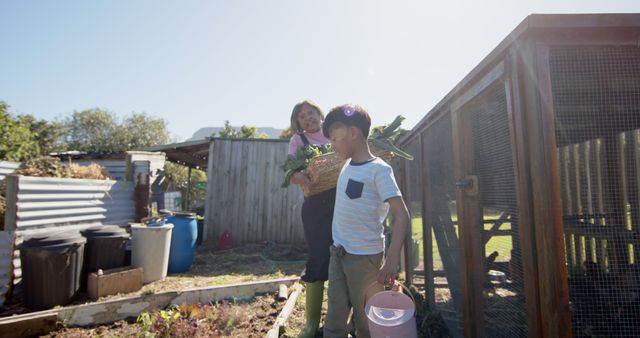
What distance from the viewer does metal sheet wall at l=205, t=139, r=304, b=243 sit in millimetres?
8367

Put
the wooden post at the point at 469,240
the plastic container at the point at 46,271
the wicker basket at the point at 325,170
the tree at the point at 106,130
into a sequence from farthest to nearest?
the tree at the point at 106,130, the plastic container at the point at 46,271, the wicker basket at the point at 325,170, the wooden post at the point at 469,240

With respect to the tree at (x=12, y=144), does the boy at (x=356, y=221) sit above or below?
below

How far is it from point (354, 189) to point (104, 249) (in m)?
3.93

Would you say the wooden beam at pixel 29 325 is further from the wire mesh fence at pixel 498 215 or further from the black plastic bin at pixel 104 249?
the wire mesh fence at pixel 498 215

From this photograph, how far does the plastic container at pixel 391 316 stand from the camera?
1.45 meters

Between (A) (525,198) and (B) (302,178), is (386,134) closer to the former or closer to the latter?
(B) (302,178)

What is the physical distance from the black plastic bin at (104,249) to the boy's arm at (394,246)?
4.08m

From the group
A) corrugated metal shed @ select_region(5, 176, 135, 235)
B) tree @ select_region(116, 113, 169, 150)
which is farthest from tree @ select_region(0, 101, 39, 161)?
tree @ select_region(116, 113, 169, 150)

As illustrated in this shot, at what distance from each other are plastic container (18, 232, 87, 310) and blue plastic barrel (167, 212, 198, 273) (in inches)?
69.2

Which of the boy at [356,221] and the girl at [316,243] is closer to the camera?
the boy at [356,221]

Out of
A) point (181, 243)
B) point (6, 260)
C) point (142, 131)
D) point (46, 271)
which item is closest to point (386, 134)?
point (46, 271)

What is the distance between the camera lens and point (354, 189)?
1.93 meters

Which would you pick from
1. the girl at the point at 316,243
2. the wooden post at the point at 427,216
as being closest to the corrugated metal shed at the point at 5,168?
the girl at the point at 316,243

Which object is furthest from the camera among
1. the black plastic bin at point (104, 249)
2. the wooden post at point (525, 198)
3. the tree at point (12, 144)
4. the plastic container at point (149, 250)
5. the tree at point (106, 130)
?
the tree at point (106, 130)
